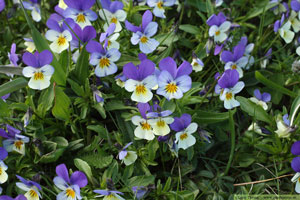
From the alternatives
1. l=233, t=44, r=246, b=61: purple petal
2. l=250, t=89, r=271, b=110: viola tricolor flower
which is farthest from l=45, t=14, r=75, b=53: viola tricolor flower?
l=250, t=89, r=271, b=110: viola tricolor flower

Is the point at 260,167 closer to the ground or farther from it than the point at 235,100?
closer to the ground

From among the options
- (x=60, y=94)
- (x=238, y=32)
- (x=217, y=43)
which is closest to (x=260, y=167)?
(x=217, y=43)

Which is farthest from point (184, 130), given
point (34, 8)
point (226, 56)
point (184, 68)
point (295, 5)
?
point (34, 8)

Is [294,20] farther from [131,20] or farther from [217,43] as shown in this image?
[131,20]

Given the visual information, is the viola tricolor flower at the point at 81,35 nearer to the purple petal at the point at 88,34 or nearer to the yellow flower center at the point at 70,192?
the purple petal at the point at 88,34

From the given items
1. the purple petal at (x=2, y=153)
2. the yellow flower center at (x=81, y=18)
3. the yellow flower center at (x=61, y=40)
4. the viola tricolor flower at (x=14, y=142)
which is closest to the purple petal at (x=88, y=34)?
the yellow flower center at (x=61, y=40)

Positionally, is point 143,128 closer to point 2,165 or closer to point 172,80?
point 172,80

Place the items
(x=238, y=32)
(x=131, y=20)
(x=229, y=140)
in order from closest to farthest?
(x=229, y=140)
(x=131, y=20)
(x=238, y=32)
